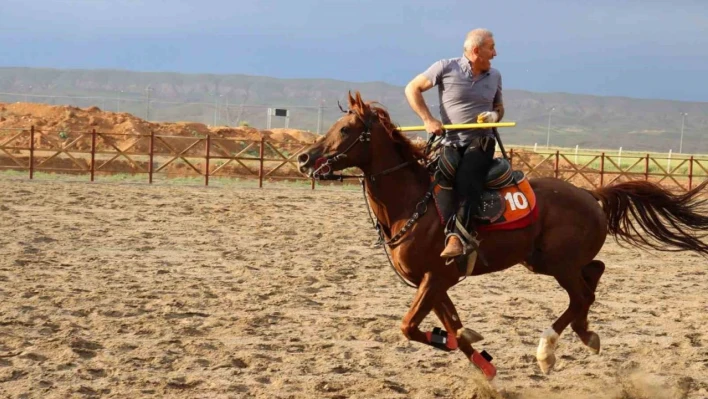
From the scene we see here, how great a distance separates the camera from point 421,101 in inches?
281

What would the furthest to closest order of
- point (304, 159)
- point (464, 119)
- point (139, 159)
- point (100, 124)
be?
point (100, 124) → point (139, 159) → point (464, 119) → point (304, 159)

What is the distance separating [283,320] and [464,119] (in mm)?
2793

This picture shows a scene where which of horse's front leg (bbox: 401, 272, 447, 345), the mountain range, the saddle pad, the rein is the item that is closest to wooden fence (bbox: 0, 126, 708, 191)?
the saddle pad

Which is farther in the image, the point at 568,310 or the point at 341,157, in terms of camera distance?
the point at 568,310

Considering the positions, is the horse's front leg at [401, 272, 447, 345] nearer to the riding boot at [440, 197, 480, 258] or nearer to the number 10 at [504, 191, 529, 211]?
the riding boot at [440, 197, 480, 258]

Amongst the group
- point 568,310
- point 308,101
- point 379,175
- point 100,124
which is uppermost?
point 308,101

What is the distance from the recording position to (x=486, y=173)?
7.21 m

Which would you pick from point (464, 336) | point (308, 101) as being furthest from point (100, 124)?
point (308, 101)

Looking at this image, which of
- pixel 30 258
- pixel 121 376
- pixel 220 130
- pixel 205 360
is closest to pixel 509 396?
pixel 205 360

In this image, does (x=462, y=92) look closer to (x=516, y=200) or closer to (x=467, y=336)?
(x=516, y=200)

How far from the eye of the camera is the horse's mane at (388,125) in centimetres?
709

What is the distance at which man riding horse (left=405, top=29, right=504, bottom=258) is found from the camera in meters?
7.01

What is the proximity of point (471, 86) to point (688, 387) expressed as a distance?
2.73 m

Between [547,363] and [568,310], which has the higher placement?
[568,310]
